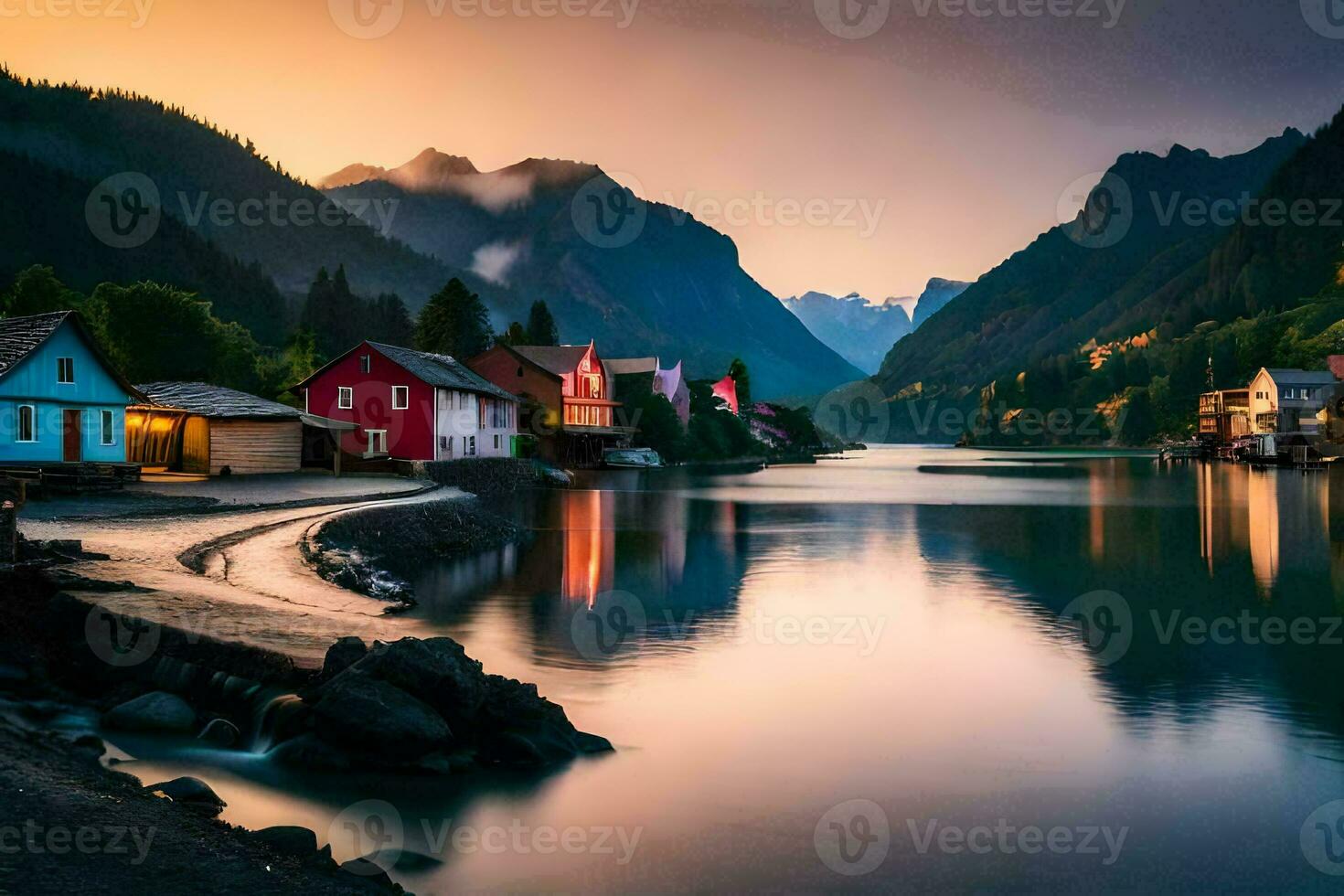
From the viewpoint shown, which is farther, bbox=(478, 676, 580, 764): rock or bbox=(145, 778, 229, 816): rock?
bbox=(478, 676, 580, 764): rock

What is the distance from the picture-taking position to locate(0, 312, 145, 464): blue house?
3956 cm

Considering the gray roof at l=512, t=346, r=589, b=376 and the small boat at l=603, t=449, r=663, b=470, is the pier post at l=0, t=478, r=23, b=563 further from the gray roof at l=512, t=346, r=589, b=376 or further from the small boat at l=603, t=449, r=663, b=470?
the small boat at l=603, t=449, r=663, b=470

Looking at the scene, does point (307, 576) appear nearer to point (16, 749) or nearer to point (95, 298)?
point (16, 749)

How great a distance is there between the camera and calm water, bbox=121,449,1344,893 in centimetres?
1102

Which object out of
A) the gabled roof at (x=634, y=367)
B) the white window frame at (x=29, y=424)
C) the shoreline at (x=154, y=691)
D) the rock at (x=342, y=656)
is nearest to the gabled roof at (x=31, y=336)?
the white window frame at (x=29, y=424)

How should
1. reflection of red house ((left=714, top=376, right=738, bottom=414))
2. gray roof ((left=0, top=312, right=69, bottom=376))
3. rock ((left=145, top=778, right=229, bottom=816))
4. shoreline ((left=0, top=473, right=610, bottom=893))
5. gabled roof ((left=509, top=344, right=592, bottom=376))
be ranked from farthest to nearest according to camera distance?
reflection of red house ((left=714, top=376, right=738, bottom=414)) → gabled roof ((left=509, top=344, right=592, bottom=376)) → gray roof ((left=0, top=312, right=69, bottom=376)) → rock ((left=145, top=778, right=229, bottom=816)) → shoreline ((left=0, top=473, right=610, bottom=893))

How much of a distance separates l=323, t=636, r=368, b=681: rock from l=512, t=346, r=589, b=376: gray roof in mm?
85520

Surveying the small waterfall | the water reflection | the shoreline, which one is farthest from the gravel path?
the water reflection

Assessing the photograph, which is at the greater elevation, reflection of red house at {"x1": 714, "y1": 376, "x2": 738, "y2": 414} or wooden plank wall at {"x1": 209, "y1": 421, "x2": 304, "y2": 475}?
reflection of red house at {"x1": 714, "y1": 376, "x2": 738, "y2": 414}

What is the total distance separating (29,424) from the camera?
40.4 metres

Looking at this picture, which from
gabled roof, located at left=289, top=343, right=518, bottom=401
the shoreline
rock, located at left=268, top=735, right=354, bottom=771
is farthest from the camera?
gabled roof, located at left=289, top=343, right=518, bottom=401

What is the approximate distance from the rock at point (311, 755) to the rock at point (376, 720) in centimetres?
17

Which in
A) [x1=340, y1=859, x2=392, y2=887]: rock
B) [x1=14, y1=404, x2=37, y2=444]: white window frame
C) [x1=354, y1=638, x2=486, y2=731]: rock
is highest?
[x1=14, y1=404, x2=37, y2=444]: white window frame

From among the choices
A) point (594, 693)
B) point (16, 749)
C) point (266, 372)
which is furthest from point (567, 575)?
point (266, 372)
